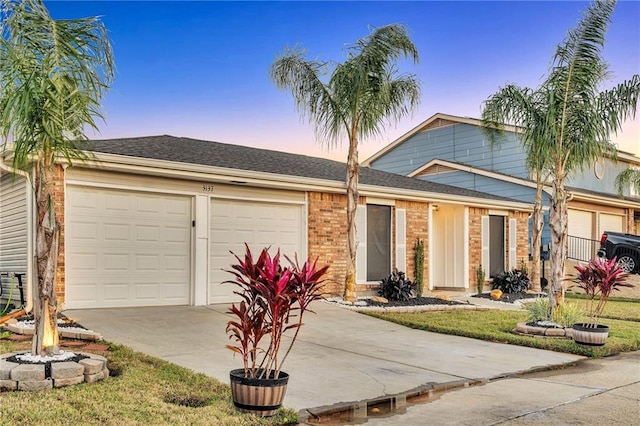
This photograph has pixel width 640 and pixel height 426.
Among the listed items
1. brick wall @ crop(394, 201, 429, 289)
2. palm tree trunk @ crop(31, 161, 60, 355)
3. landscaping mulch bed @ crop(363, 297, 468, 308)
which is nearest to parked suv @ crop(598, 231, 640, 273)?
brick wall @ crop(394, 201, 429, 289)

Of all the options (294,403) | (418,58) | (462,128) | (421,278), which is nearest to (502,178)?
(462,128)

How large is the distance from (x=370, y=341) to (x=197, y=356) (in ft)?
9.43

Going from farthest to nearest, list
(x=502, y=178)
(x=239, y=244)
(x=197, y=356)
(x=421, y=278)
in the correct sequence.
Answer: (x=502, y=178)
(x=421, y=278)
(x=239, y=244)
(x=197, y=356)

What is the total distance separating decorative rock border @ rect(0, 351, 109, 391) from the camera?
200 inches

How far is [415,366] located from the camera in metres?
7.12

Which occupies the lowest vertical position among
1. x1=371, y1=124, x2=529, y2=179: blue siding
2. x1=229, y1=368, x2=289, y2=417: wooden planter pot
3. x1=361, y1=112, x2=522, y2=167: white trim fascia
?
x1=229, y1=368, x2=289, y2=417: wooden planter pot

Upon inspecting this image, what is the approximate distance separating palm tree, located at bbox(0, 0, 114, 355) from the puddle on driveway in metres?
→ 2.77

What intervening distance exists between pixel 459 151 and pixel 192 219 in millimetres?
16331

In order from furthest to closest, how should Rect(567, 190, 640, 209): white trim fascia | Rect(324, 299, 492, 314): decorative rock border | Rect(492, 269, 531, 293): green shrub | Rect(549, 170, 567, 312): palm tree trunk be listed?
Rect(567, 190, 640, 209): white trim fascia < Rect(492, 269, 531, 293): green shrub < Rect(324, 299, 492, 314): decorative rock border < Rect(549, 170, 567, 312): palm tree trunk

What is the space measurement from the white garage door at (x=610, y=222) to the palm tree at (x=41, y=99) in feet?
75.3

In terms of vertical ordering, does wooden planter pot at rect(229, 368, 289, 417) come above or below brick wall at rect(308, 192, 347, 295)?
below

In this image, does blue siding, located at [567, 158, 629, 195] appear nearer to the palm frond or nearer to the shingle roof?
the shingle roof

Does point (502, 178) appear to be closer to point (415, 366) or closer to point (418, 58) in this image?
point (418, 58)

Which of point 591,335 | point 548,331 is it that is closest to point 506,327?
point 548,331
